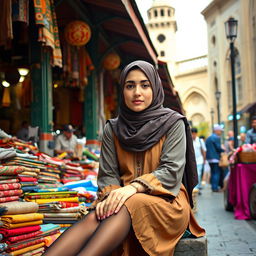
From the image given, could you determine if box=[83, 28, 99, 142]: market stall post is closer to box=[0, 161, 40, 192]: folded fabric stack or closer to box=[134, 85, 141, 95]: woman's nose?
box=[0, 161, 40, 192]: folded fabric stack

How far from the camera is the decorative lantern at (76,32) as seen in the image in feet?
25.8

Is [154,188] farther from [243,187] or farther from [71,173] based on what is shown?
[243,187]

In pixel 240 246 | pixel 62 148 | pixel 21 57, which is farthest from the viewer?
pixel 21 57

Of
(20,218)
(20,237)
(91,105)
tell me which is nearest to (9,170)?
(20,218)

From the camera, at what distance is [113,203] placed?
248 centimetres

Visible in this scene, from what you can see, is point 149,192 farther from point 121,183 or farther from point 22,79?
point 22,79

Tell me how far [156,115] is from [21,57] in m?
7.97

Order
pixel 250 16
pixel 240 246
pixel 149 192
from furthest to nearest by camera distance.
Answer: pixel 250 16
pixel 240 246
pixel 149 192

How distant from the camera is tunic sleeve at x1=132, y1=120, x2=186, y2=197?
2.64 metres

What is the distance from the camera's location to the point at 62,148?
309 inches

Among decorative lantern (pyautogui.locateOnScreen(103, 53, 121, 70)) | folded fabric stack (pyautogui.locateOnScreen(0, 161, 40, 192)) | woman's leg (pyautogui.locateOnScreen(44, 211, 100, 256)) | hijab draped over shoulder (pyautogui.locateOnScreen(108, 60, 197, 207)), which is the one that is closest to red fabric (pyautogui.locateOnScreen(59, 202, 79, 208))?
folded fabric stack (pyautogui.locateOnScreen(0, 161, 40, 192))

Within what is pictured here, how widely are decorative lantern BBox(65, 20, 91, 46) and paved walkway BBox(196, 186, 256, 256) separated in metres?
4.09

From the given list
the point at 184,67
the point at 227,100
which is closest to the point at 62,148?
the point at 227,100

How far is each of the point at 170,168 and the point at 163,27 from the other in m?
74.4
